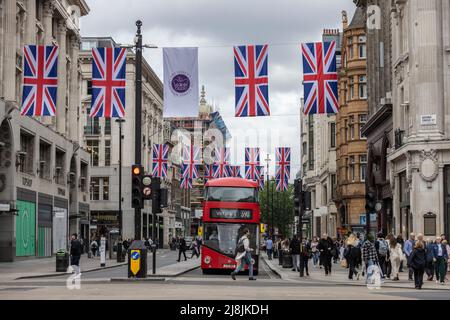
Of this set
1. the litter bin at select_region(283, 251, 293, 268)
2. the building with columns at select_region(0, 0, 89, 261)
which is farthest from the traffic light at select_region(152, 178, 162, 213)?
the building with columns at select_region(0, 0, 89, 261)

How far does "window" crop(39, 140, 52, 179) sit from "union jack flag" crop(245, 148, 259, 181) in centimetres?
1484

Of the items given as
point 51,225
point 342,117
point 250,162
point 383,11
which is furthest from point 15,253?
point 342,117

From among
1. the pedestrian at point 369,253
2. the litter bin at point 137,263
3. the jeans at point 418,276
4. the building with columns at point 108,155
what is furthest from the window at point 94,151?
the jeans at point 418,276

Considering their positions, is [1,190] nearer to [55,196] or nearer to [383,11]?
[55,196]

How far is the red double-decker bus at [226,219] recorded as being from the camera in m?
38.5

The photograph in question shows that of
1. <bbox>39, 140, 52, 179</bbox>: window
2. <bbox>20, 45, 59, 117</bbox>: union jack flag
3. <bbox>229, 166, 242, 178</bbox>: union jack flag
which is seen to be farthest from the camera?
<bbox>229, 166, 242, 178</bbox>: union jack flag

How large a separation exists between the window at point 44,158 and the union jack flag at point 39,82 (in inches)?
Result: 981

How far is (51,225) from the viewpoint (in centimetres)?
6469

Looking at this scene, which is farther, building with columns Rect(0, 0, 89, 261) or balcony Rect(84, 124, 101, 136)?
balcony Rect(84, 124, 101, 136)

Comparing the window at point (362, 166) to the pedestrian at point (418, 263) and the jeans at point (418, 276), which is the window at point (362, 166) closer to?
the pedestrian at point (418, 263)

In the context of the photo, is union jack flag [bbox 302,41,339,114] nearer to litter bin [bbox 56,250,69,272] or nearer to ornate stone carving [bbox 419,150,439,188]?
ornate stone carving [bbox 419,150,439,188]

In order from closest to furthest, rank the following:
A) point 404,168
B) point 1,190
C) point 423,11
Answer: point 423,11
point 404,168
point 1,190

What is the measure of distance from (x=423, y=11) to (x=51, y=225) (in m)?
34.5

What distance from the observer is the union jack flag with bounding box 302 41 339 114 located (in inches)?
1299
